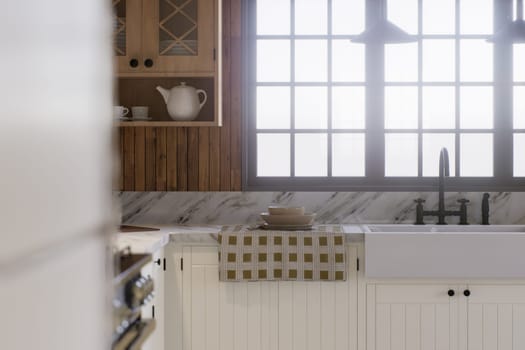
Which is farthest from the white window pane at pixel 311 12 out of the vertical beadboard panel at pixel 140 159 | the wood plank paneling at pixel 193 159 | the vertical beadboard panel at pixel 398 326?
the vertical beadboard panel at pixel 398 326

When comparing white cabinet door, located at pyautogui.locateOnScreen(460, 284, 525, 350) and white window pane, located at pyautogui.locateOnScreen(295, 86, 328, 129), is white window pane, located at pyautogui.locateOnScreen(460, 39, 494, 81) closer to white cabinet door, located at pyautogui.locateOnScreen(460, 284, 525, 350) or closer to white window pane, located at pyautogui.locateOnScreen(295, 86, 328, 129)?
white window pane, located at pyautogui.locateOnScreen(295, 86, 328, 129)

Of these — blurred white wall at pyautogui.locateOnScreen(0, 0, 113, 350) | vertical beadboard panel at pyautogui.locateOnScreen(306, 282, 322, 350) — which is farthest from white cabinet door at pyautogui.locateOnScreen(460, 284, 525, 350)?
blurred white wall at pyautogui.locateOnScreen(0, 0, 113, 350)

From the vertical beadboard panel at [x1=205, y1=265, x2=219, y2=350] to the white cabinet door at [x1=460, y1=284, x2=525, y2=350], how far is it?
1.09 metres

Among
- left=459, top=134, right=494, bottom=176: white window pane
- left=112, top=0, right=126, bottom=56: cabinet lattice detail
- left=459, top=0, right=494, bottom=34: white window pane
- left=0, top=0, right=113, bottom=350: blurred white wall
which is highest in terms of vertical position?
left=459, top=0, right=494, bottom=34: white window pane

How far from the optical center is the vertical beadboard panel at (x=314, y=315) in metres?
2.84

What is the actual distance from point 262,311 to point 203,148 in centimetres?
101

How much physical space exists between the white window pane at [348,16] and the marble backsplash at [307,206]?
0.91m

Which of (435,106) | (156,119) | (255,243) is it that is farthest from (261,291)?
(435,106)

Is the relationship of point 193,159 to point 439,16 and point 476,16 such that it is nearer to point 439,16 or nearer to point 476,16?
point 439,16

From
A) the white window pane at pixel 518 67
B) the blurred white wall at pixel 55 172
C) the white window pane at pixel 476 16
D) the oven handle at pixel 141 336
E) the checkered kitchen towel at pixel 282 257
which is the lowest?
the checkered kitchen towel at pixel 282 257

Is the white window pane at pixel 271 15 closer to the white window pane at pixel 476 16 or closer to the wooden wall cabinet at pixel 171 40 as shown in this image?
the wooden wall cabinet at pixel 171 40

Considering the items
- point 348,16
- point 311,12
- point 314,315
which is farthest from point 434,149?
point 314,315

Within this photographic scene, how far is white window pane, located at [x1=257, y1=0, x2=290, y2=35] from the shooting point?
3.51 metres

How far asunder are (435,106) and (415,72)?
217mm
